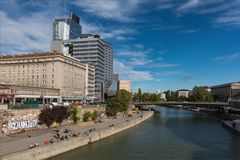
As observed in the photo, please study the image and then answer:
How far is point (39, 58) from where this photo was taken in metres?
157

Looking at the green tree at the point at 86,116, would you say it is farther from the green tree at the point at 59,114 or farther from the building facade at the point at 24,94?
→ the building facade at the point at 24,94

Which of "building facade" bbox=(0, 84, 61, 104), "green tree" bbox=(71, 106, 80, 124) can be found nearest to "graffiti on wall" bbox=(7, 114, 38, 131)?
"green tree" bbox=(71, 106, 80, 124)

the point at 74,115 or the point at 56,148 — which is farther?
the point at 74,115

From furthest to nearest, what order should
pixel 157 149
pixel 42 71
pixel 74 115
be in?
pixel 42 71
pixel 74 115
pixel 157 149

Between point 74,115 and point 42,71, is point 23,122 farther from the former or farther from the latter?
point 42,71

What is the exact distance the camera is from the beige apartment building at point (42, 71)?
154875mm

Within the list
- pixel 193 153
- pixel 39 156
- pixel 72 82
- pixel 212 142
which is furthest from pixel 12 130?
pixel 72 82

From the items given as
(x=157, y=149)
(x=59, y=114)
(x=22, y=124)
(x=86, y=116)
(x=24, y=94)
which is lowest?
(x=157, y=149)

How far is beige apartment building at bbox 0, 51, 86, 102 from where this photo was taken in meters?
155

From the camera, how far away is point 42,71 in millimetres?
156875

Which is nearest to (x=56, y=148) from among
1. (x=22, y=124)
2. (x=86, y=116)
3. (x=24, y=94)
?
(x=22, y=124)

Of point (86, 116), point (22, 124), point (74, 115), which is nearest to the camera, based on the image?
point (22, 124)

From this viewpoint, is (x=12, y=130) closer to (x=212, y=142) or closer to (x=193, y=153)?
(x=193, y=153)

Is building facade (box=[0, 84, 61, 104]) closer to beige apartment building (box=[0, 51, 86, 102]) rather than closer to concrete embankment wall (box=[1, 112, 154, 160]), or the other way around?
beige apartment building (box=[0, 51, 86, 102])
